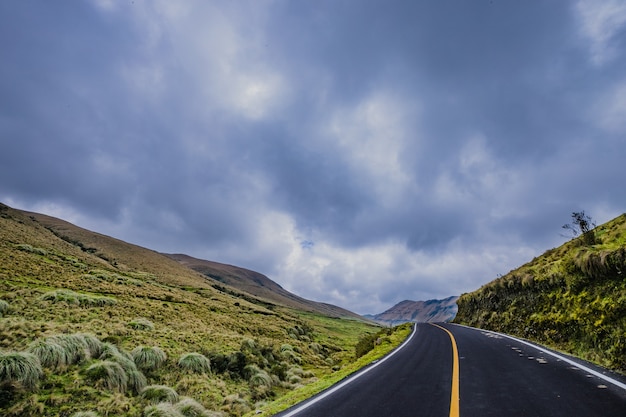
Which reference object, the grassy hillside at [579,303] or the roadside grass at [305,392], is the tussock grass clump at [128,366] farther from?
the grassy hillside at [579,303]

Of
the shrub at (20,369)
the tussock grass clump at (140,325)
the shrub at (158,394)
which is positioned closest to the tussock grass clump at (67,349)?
the shrub at (20,369)

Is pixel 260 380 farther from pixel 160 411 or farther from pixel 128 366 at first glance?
pixel 160 411

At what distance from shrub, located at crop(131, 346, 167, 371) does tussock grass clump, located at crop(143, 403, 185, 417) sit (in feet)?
13.7

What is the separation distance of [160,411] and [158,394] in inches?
76.0

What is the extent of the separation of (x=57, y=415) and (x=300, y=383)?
1296cm

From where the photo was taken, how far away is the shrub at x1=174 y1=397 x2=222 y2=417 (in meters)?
11.0

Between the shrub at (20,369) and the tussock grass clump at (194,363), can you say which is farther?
the tussock grass clump at (194,363)

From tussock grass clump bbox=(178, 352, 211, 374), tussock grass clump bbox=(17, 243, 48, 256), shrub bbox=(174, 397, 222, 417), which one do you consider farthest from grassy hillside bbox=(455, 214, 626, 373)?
tussock grass clump bbox=(17, 243, 48, 256)

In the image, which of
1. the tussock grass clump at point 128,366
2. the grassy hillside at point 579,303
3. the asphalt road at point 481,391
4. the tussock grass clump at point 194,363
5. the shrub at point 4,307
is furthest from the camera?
the shrub at point 4,307

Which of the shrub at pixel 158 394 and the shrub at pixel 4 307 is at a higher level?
the shrub at pixel 4 307

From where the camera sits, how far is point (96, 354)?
13266 mm

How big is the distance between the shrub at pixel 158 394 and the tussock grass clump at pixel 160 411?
42.0 inches

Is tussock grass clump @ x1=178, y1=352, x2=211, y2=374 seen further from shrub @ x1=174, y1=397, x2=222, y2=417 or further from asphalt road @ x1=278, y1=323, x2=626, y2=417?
asphalt road @ x1=278, y1=323, x2=626, y2=417

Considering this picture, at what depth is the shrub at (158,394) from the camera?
11.6m
